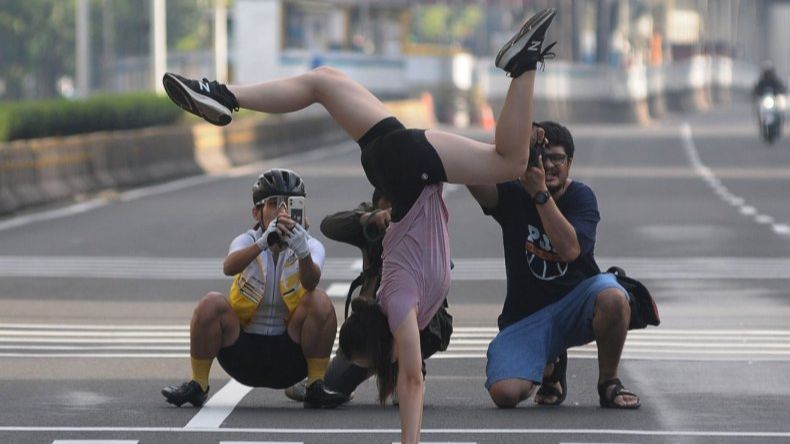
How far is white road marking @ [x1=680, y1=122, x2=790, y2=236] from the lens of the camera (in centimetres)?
2530

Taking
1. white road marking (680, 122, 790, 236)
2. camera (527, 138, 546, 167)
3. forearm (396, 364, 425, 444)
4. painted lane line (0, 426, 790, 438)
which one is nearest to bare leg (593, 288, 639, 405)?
painted lane line (0, 426, 790, 438)

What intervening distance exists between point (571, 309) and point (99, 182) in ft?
74.3

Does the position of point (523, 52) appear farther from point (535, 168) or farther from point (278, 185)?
point (278, 185)

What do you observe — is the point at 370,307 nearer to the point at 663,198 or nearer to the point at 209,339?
the point at 209,339

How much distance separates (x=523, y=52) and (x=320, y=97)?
0.94 metres

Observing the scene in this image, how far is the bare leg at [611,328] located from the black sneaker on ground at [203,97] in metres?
2.42

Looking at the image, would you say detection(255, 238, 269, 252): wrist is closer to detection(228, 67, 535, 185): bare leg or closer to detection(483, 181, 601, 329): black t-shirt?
detection(228, 67, 535, 185): bare leg

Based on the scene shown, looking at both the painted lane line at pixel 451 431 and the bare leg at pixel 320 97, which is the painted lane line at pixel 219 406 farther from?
the bare leg at pixel 320 97

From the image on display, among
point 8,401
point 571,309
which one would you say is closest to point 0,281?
point 8,401

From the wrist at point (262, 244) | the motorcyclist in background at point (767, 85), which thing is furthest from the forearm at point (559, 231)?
the motorcyclist in background at point (767, 85)

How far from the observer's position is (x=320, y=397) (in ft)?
34.2

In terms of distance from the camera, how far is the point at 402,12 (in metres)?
123

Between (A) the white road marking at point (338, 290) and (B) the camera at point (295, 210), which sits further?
(A) the white road marking at point (338, 290)

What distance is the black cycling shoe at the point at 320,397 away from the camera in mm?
10422
